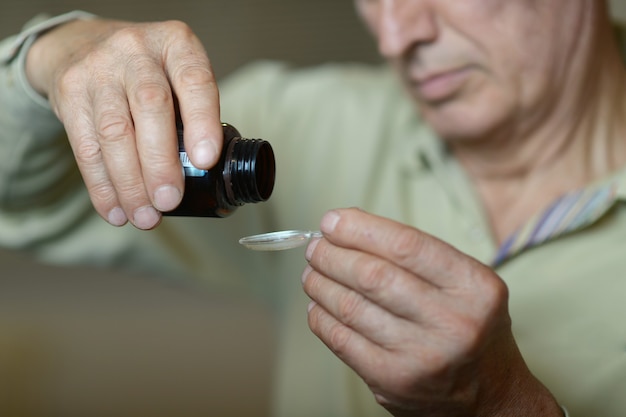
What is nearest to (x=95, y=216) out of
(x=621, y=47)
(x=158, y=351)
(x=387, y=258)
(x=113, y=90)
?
(x=113, y=90)

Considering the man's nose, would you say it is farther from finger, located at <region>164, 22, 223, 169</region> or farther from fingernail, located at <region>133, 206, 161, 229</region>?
fingernail, located at <region>133, 206, 161, 229</region>

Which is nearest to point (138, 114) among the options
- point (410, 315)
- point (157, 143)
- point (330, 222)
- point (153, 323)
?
point (157, 143)

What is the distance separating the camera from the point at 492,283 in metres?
0.64

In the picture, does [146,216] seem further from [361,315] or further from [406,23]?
[406,23]

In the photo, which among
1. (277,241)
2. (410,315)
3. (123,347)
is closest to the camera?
(410,315)

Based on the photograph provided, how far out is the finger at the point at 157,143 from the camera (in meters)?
0.67

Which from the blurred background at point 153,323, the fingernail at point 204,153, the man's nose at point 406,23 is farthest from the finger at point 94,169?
the blurred background at point 153,323

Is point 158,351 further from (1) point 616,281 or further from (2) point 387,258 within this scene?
(2) point 387,258

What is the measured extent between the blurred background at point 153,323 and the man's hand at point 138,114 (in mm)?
1701

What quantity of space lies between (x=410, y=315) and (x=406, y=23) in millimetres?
563

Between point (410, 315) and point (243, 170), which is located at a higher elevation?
point (243, 170)

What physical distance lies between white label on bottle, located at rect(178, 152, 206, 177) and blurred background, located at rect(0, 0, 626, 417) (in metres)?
1.79

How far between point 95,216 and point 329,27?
152 cm

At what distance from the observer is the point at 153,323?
2.60 metres
